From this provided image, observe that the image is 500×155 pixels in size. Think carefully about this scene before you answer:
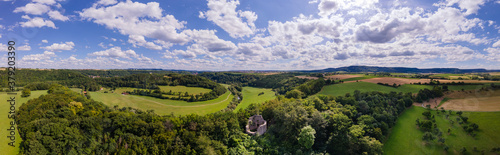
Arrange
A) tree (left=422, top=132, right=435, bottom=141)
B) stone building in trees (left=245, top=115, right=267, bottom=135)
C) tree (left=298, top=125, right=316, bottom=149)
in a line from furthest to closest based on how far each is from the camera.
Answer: stone building in trees (left=245, top=115, right=267, bottom=135) → tree (left=422, top=132, right=435, bottom=141) → tree (left=298, top=125, right=316, bottom=149)

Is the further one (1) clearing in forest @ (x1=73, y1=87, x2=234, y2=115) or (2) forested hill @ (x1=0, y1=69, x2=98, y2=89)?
(2) forested hill @ (x1=0, y1=69, x2=98, y2=89)

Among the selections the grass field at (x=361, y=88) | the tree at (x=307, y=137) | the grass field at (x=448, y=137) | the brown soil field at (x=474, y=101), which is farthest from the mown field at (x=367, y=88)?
the tree at (x=307, y=137)

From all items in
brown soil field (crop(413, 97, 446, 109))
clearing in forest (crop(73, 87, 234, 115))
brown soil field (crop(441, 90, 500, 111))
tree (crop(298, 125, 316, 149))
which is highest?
brown soil field (crop(441, 90, 500, 111))

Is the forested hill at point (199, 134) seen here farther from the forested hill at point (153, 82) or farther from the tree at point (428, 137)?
the forested hill at point (153, 82)

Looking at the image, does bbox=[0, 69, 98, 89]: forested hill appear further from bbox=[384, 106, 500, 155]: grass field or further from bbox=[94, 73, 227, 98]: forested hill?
bbox=[384, 106, 500, 155]: grass field

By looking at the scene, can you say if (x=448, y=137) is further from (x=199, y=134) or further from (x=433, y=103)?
(x=199, y=134)

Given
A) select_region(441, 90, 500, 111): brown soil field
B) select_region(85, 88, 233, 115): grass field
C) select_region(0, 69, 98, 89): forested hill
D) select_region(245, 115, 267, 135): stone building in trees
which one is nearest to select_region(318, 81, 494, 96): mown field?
select_region(441, 90, 500, 111): brown soil field
